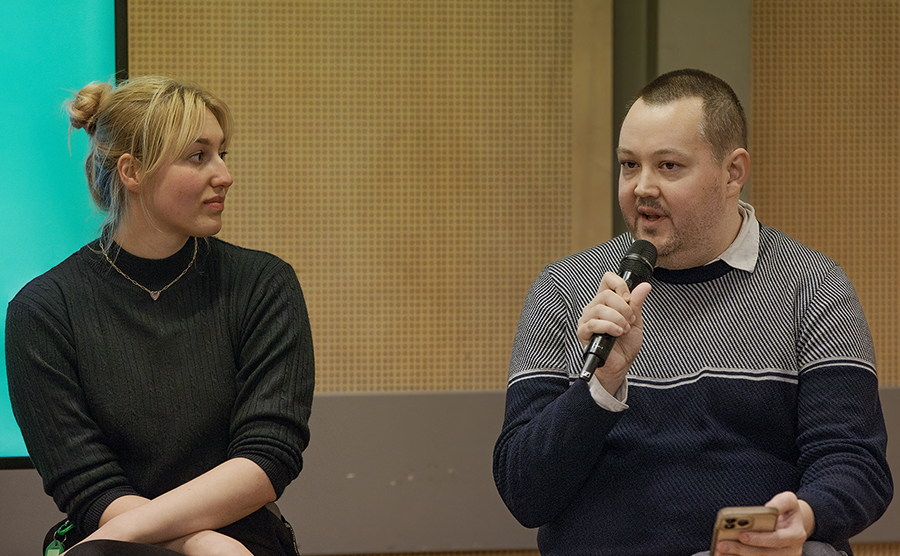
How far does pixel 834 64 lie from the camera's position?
3.13 meters

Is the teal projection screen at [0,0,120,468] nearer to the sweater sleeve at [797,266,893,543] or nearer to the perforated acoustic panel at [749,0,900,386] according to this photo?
the sweater sleeve at [797,266,893,543]

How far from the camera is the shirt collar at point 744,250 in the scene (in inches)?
71.4

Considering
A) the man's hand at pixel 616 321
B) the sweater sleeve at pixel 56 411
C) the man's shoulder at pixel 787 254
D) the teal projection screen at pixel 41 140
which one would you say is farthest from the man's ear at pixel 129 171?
the man's shoulder at pixel 787 254

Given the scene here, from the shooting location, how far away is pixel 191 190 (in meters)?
1.82

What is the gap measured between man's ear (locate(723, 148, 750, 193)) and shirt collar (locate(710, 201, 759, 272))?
3.9 inches

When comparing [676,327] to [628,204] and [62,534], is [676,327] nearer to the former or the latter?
[628,204]

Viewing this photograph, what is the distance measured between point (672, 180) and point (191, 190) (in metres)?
1.04

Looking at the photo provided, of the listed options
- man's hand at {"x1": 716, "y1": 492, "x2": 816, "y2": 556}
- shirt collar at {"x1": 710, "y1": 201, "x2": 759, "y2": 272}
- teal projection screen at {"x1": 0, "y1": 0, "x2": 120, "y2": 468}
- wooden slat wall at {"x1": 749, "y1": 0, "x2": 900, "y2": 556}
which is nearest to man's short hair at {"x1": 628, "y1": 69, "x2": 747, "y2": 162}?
shirt collar at {"x1": 710, "y1": 201, "x2": 759, "y2": 272}

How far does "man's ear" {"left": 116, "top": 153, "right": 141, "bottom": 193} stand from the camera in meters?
1.82

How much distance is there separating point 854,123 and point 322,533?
2503 millimetres

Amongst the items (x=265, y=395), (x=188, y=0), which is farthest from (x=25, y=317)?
(x=188, y=0)

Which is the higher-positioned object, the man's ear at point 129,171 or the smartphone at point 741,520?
the man's ear at point 129,171

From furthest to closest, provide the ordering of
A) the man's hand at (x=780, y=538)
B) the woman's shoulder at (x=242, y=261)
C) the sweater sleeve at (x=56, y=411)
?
the woman's shoulder at (x=242, y=261) → the sweater sleeve at (x=56, y=411) → the man's hand at (x=780, y=538)

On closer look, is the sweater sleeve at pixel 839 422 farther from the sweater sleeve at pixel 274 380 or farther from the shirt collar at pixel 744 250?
the sweater sleeve at pixel 274 380
